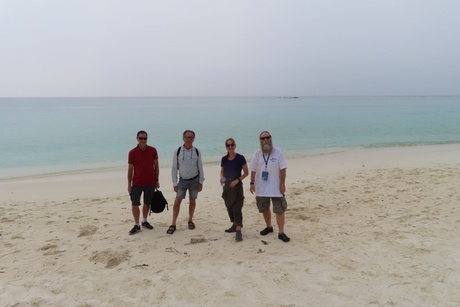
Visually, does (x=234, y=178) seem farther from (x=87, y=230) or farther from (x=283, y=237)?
(x=87, y=230)

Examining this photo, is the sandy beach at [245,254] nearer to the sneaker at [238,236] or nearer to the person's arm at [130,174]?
the sneaker at [238,236]

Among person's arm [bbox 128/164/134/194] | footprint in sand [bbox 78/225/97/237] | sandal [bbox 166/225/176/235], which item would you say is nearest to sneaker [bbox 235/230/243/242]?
sandal [bbox 166/225/176/235]

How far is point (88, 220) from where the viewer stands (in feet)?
20.0

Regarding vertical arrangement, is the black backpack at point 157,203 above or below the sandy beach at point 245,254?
above

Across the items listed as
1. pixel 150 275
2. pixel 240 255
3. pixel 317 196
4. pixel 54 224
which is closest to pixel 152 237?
pixel 150 275

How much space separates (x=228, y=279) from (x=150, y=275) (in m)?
0.97

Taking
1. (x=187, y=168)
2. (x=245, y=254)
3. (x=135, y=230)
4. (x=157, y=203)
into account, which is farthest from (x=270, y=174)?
(x=135, y=230)

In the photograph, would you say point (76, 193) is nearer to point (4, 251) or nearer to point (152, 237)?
point (4, 251)

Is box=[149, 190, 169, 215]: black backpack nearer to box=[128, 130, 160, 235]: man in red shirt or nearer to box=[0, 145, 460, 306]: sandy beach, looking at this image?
box=[128, 130, 160, 235]: man in red shirt

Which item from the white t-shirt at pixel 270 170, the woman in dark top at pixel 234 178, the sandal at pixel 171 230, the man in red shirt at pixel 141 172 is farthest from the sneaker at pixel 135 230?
the white t-shirt at pixel 270 170

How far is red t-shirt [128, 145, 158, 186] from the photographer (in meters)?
5.09

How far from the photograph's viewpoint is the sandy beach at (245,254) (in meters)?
3.50

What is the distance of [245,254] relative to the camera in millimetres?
4445

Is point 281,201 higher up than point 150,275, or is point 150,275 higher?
point 281,201
